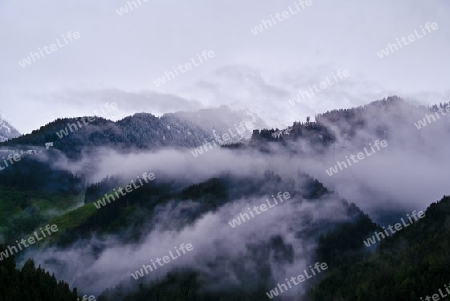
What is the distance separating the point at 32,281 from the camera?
6083 inches

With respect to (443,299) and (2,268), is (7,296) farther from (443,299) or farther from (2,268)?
(443,299)

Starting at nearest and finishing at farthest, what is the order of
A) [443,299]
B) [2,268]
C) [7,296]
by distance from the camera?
1. [7,296]
2. [2,268]
3. [443,299]

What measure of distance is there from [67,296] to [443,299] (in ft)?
473

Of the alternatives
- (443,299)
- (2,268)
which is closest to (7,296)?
(2,268)

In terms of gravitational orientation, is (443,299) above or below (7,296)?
below

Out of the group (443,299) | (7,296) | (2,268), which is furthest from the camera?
(443,299)

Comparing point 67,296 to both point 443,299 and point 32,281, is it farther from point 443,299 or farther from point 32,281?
point 443,299

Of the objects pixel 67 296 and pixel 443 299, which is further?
pixel 443 299

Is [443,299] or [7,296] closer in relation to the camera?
[7,296]

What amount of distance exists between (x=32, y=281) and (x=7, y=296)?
19.3m

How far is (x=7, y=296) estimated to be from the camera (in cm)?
13525

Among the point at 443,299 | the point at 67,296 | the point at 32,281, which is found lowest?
the point at 443,299

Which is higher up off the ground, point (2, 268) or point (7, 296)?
point (2, 268)

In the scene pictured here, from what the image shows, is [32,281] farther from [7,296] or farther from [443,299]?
[443,299]
